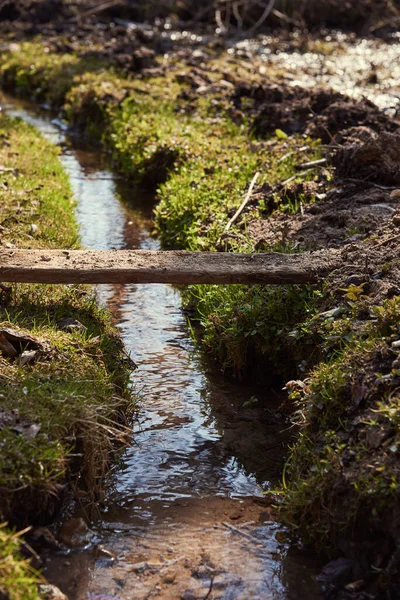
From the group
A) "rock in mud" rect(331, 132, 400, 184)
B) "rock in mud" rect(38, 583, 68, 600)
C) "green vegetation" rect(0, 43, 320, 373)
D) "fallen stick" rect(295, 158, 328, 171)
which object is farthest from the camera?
"fallen stick" rect(295, 158, 328, 171)

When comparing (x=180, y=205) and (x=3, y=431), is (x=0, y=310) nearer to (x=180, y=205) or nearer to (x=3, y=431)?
(x=3, y=431)

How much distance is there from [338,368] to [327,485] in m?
0.73

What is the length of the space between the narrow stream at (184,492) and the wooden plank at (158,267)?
0.68m

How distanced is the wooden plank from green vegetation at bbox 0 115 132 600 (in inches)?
9.2

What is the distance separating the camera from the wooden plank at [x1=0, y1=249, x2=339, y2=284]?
203 inches

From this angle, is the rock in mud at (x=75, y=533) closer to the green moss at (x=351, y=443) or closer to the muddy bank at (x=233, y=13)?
the green moss at (x=351, y=443)

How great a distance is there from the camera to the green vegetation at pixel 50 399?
374cm

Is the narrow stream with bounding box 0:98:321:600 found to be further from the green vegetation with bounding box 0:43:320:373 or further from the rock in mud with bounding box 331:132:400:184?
the rock in mud with bounding box 331:132:400:184

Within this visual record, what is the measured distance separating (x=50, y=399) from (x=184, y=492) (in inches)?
32.5

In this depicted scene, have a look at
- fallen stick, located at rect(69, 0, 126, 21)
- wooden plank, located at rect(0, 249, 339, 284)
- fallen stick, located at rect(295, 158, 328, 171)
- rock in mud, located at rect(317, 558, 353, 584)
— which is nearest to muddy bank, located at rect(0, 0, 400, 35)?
fallen stick, located at rect(69, 0, 126, 21)

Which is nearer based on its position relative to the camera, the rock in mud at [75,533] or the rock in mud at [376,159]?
the rock in mud at [75,533]

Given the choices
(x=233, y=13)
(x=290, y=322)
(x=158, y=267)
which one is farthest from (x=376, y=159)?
(x=233, y=13)

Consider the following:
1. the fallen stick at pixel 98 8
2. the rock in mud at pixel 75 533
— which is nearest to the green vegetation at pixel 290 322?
the rock in mud at pixel 75 533

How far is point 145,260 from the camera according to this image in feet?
17.6
